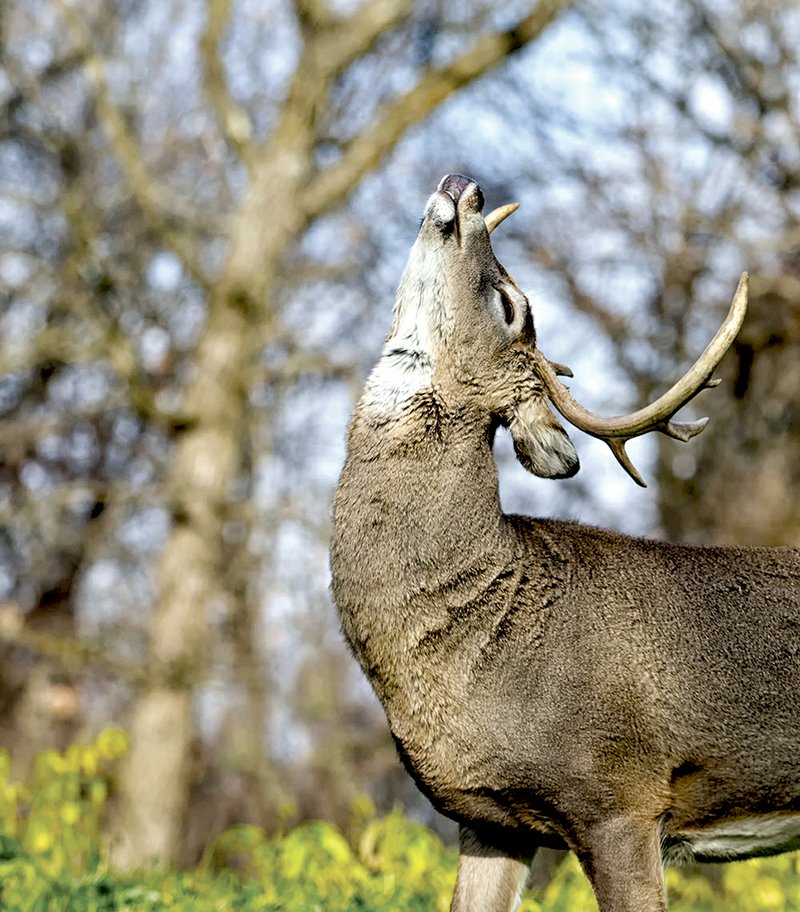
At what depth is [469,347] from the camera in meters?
5.32

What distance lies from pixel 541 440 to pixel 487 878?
1563 mm

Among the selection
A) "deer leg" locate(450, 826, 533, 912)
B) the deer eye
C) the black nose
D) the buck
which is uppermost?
the black nose

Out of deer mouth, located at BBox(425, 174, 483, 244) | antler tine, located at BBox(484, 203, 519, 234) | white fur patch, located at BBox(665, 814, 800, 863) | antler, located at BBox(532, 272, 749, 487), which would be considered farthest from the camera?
antler tine, located at BBox(484, 203, 519, 234)

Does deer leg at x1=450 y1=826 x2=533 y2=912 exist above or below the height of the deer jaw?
below

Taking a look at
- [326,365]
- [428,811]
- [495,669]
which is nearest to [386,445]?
[495,669]

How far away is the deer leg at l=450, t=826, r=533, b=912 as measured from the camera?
205 inches

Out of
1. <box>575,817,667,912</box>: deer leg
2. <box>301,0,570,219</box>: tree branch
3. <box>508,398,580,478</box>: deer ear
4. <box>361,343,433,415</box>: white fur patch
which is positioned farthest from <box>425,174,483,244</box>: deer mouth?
<box>301,0,570,219</box>: tree branch

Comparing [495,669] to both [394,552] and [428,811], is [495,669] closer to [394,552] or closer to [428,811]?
[394,552]

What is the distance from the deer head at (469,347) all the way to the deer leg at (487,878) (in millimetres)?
1362

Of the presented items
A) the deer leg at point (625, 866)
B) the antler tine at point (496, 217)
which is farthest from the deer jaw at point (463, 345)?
the deer leg at point (625, 866)

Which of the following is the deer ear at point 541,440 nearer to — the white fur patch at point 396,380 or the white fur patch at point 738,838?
the white fur patch at point 396,380

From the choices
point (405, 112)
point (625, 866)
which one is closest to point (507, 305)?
point (625, 866)

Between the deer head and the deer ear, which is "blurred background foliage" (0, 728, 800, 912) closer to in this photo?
the deer ear

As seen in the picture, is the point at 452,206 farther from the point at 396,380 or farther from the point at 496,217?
the point at 396,380
